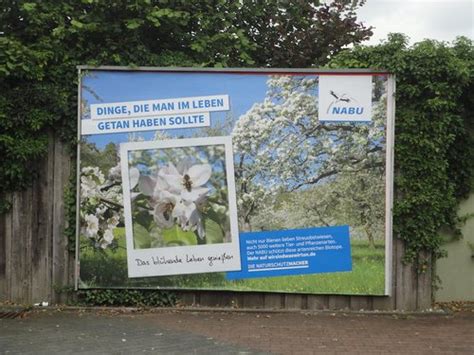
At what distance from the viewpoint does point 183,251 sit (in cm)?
808

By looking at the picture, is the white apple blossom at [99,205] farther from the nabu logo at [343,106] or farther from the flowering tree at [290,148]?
the nabu logo at [343,106]

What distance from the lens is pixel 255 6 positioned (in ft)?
34.2

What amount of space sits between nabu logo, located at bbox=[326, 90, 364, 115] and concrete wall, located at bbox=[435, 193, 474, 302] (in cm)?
241

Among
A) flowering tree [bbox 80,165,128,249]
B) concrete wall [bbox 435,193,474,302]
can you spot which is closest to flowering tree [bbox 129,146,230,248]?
flowering tree [bbox 80,165,128,249]

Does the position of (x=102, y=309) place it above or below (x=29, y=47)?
below

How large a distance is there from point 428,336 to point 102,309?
4234mm

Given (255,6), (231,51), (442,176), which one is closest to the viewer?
(442,176)

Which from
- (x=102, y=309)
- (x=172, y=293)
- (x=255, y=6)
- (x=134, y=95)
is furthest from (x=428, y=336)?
(x=255, y=6)

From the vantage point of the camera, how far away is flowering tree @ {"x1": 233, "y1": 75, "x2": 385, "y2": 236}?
8016 mm

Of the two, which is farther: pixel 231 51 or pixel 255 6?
pixel 255 6

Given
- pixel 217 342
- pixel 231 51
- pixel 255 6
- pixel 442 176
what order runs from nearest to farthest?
pixel 217 342
pixel 442 176
pixel 231 51
pixel 255 6

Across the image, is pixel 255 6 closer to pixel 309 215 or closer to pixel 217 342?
pixel 309 215

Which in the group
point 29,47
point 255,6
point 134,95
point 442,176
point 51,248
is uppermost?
point 255,6

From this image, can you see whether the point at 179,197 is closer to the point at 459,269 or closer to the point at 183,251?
the point at 183,251
